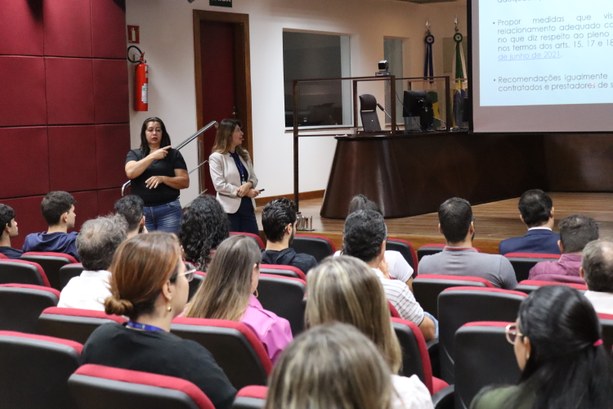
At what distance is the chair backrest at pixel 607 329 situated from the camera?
2416 mm

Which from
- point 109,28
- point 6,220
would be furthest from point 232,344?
point 109,28

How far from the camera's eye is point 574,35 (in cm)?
679

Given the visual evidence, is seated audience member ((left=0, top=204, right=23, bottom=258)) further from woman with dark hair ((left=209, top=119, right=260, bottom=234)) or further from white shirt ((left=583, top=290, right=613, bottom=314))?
white shirt ((left=583, top=290, right=613, bottom=314))

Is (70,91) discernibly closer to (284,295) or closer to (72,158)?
(72,158)

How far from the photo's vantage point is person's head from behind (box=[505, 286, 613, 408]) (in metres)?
1.58

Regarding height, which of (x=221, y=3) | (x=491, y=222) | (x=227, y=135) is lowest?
(x=491, y=222)

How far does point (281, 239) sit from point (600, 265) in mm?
1723

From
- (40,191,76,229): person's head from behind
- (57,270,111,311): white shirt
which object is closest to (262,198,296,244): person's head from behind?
(57,270,111,311): white shirt

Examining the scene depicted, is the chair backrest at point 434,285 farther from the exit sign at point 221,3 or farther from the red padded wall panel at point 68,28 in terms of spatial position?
the exit sign at point 221,3

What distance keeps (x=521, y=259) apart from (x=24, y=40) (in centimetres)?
529

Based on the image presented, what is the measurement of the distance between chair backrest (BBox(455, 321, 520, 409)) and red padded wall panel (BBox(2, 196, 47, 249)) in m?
5.82

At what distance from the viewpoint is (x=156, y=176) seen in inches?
245

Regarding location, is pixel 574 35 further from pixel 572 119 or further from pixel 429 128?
pixel 429 128

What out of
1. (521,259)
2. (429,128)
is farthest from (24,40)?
(521,259)
